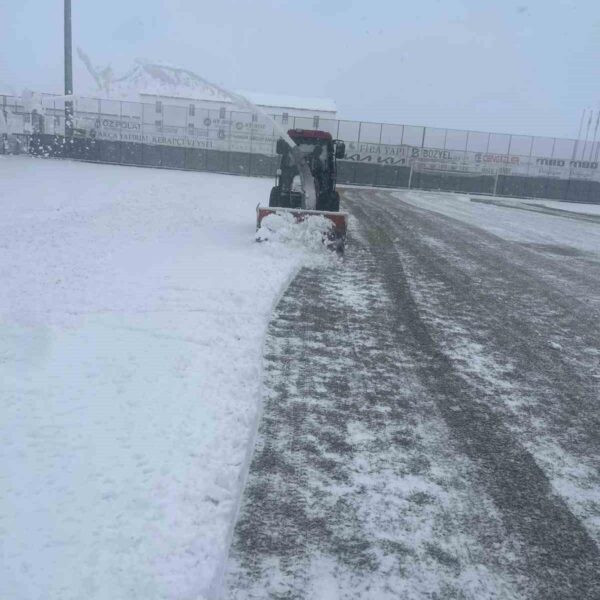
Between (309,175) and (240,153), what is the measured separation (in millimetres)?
28223

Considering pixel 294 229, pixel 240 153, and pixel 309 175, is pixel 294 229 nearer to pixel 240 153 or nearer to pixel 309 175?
pixel 309 175

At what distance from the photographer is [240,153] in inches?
1523

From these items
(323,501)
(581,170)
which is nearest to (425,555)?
(323,501)

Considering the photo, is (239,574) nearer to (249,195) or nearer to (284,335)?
(284,335)

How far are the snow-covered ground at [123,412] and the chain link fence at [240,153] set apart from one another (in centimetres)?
2993

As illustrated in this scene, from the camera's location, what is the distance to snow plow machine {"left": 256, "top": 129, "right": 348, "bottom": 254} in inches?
449

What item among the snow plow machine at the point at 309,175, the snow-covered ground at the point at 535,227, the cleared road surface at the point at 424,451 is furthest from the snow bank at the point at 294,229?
the snow-covered ground at the point at 535,227

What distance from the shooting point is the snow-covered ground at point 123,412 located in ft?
9.12

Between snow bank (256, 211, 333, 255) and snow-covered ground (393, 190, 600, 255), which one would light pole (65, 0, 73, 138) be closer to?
snow-covered ground (393, 190, 600, 255)

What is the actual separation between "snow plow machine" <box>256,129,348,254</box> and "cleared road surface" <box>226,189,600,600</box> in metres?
3.12

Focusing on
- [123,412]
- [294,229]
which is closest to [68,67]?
[294,229]

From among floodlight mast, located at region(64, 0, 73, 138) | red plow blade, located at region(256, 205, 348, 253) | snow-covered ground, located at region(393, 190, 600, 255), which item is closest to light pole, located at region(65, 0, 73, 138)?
floodlight mast, located at region(64, 0, 73, 138)

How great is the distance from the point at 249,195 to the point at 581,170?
28.2 metres

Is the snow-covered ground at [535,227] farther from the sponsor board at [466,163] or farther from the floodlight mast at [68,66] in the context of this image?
the floodlight mast at [68,66]
